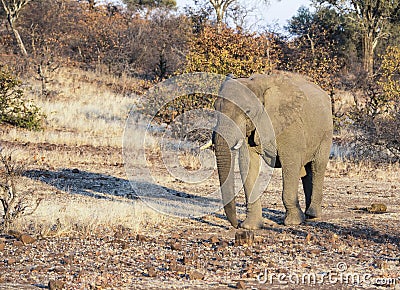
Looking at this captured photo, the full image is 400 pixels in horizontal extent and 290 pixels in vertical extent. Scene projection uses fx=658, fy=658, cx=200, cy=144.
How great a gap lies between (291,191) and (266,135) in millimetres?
965

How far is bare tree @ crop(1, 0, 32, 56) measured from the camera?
35.0 m

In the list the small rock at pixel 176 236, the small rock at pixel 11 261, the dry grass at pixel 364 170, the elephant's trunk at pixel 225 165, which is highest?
the elephant's trunk at pixel 225 165

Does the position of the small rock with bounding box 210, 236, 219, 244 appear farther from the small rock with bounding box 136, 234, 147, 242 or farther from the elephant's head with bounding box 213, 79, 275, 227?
the small rock with bounding box 136, 234, 147, 242

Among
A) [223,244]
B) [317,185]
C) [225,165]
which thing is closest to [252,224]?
[225,165]

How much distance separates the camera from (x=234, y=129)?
29.5 feet

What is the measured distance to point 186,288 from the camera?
6.18m

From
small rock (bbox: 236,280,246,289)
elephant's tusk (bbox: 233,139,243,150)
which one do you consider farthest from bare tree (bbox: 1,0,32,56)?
small rock (bbox: 236,280,246,289)

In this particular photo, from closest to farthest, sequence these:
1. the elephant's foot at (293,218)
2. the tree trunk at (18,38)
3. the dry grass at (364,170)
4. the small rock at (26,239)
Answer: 1. the small rock at (26,239)
2. the elephant's foot at (293,218)
3. the dry grass at (364,170)
4. the tree trunk at (18,38)

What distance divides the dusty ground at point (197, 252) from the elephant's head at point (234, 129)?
75 centimetres

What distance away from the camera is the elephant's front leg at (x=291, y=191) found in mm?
9680

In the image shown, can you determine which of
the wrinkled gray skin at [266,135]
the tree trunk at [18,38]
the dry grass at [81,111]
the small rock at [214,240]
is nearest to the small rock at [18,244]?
the small rock at [214,240]

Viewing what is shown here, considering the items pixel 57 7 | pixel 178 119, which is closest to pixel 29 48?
pixel 57 7

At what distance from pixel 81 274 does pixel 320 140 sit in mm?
5621

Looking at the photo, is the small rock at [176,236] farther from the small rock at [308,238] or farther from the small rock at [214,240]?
the small rock at [308,238]
